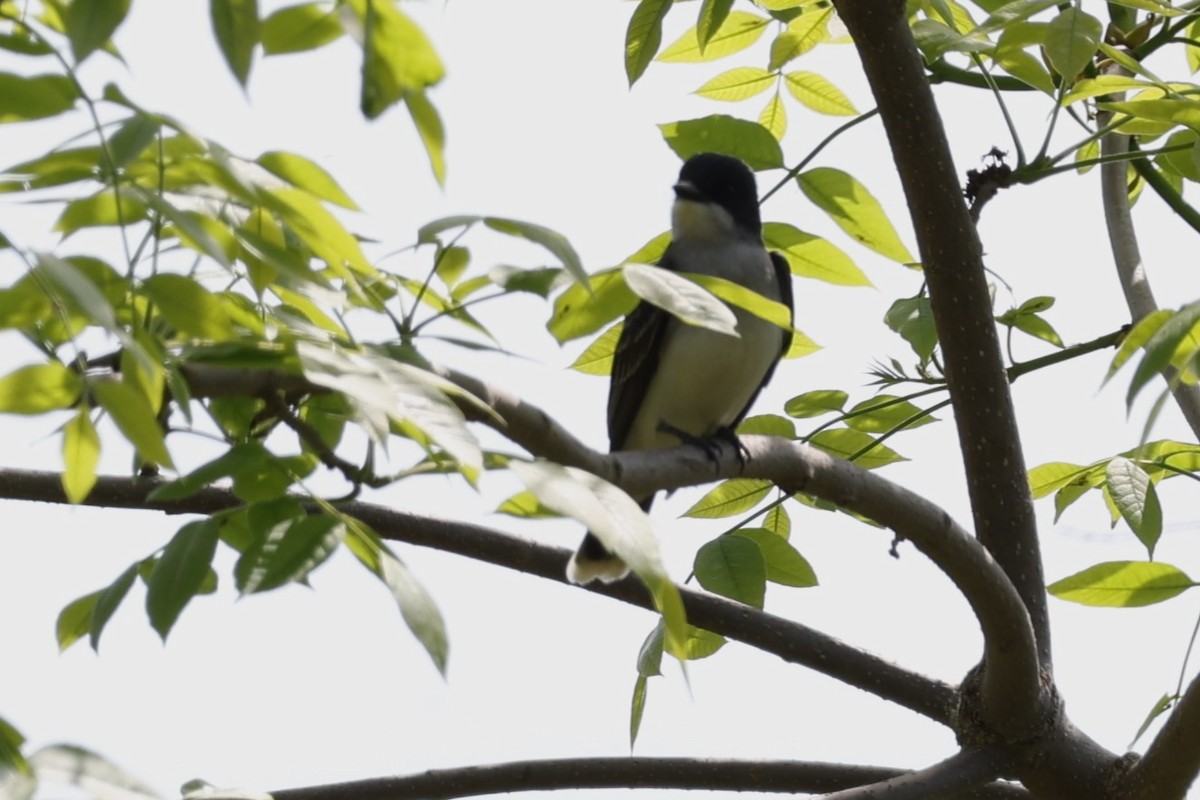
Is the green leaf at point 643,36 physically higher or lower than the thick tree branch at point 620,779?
higher

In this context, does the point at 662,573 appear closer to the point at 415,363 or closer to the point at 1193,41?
the point at 415,363

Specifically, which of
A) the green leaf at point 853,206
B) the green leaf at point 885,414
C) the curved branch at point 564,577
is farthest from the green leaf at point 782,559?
the green leaf at point 853,206

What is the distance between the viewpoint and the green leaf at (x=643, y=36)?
130 inches

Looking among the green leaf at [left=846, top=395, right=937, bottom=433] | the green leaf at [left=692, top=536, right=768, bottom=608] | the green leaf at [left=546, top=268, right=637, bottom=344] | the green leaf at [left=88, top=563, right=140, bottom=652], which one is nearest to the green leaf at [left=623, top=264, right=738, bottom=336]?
the green leaf at [left=546, top=268, right=637, bottom=344]

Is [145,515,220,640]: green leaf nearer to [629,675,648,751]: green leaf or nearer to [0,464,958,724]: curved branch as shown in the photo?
[0,464,958,724]: curved branch

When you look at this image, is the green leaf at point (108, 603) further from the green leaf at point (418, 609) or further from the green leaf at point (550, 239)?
the green leaf at point (550, 239)

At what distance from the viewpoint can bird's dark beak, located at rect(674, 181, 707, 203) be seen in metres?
5.66

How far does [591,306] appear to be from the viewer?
226cm

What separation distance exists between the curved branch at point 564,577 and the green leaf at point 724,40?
1382mm

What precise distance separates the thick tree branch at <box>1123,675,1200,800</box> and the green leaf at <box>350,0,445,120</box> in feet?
6.92

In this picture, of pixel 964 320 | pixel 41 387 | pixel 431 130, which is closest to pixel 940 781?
pixel 964 320

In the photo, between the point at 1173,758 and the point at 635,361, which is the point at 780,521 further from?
the point at 635,361

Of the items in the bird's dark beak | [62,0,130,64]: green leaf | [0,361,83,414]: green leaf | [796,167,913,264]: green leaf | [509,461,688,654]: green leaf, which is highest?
the bird's dark beak

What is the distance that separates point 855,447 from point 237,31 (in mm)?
2604
